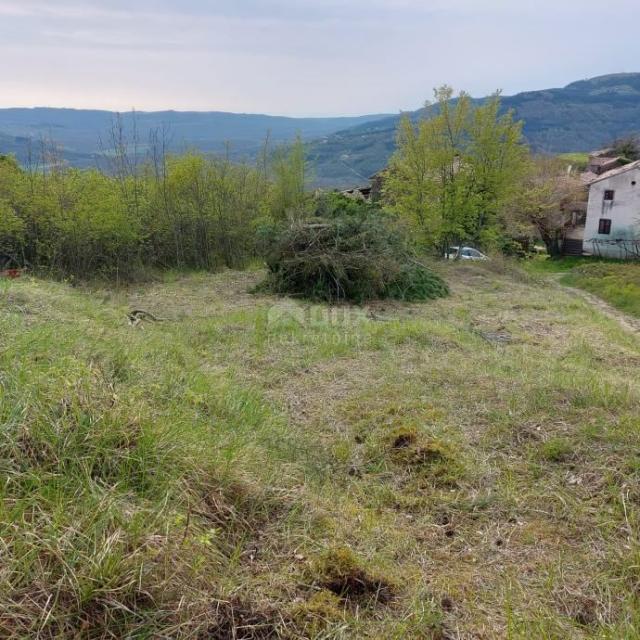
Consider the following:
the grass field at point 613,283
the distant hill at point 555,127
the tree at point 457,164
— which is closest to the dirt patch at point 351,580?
the grass field at point 613,283

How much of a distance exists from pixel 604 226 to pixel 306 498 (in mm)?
28405

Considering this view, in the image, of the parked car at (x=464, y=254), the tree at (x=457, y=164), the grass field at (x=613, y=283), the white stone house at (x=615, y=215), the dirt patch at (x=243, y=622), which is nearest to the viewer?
the dirt patch at (x=243, y=622)

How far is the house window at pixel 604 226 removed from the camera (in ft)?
85.8

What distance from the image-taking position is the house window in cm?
2614

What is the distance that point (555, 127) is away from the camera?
9169cm

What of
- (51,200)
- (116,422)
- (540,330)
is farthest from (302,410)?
(51,200)

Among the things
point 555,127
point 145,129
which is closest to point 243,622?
point 145,129

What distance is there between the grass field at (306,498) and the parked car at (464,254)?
42.5ft

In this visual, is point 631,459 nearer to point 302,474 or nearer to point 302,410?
point 302,474

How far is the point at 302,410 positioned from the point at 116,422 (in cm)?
217

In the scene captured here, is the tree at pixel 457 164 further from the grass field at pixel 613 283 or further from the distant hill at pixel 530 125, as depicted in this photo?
the distant hill at pixel 530 125

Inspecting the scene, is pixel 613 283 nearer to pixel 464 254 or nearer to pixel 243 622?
pixel 464 254

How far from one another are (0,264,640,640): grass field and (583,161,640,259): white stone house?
23891mm

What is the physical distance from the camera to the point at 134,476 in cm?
244
